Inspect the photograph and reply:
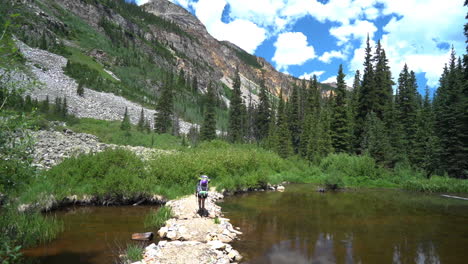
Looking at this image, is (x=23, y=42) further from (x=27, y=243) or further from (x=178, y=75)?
(x=27, y=243)

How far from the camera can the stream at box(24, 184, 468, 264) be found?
951 centimetres

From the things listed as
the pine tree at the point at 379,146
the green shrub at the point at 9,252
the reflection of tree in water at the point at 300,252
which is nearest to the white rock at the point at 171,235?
the reflection of tree in water at the point at 300,252

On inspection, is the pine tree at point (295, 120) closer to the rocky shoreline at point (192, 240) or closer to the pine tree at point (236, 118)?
the pine tree at point (236, 118)

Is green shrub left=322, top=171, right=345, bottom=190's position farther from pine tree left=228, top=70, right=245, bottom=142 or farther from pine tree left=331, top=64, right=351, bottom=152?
pine tree left=228, top=70, right=245, bottom=142

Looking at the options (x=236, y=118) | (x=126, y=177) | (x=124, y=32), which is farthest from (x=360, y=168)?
(x=124, y=32)

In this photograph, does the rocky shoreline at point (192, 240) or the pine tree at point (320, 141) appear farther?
the pine tree at point (320, 141)

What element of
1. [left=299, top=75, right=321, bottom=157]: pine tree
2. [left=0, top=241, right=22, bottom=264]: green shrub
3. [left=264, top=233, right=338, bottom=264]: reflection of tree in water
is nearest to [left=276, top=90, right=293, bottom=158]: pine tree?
[left=299, top=75, right=321, bottom=157]: pine tree

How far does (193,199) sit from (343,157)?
21.7 m

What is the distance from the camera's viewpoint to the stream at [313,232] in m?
9.51

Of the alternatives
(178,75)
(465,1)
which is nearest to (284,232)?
(465,1)

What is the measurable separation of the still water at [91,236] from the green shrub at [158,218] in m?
0.33

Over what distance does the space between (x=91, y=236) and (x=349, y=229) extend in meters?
10.8

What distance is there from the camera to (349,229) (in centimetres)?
1282

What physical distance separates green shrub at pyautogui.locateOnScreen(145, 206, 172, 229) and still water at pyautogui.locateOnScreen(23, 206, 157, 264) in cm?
33
